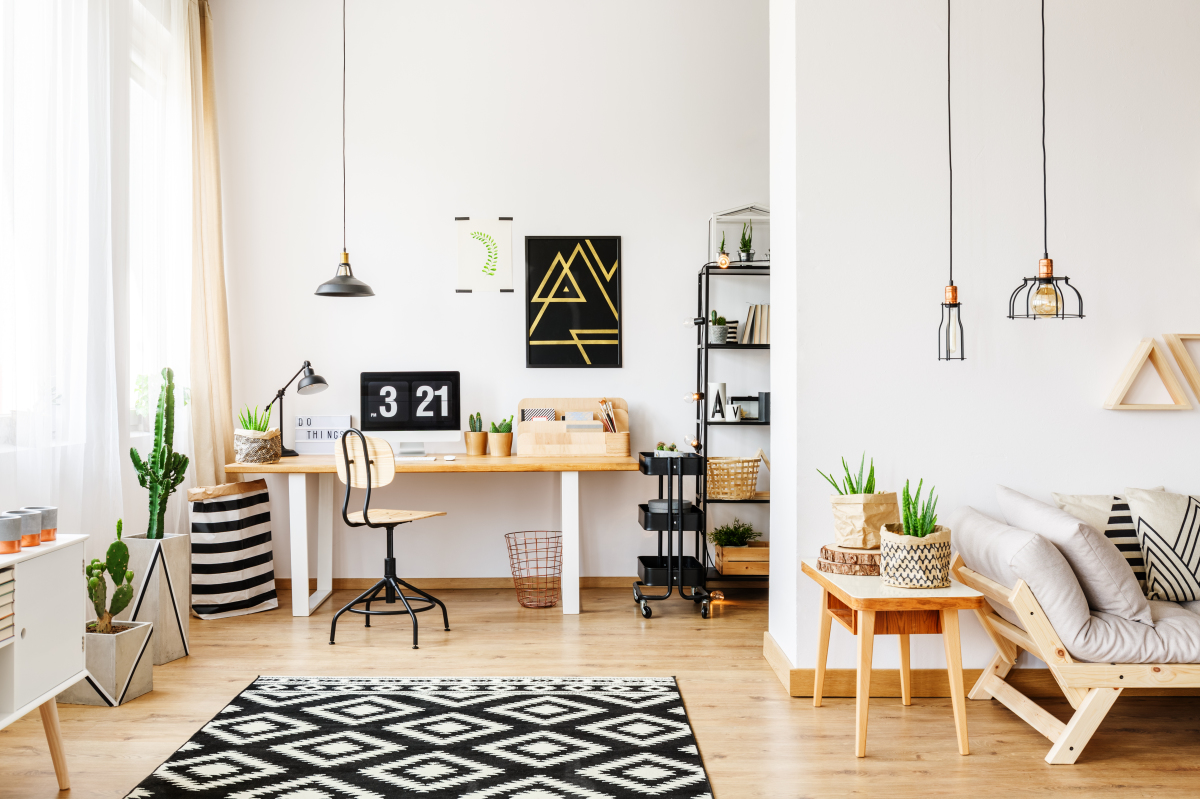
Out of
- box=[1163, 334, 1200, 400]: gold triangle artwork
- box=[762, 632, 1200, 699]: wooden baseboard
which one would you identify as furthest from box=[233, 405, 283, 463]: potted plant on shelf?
box=[1163, 334, 1200, 400]: gold triangle artwork

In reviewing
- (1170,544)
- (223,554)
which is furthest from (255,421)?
(1170,544)

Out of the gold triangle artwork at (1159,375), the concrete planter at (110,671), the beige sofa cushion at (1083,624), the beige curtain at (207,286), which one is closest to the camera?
the beige sofa cushion at (1083,624)

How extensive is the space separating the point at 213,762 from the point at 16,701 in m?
0.57

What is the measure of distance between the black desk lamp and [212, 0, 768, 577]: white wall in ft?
0.34

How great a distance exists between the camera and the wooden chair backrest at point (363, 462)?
3.60m

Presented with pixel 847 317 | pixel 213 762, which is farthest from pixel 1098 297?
pixel 213 762

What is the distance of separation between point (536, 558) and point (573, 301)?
4.91ft

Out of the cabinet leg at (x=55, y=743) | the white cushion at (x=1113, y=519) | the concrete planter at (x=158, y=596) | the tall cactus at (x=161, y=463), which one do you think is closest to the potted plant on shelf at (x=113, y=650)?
the concrete planter at (x=158, y=596)

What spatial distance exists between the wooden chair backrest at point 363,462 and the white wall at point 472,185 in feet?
3.19

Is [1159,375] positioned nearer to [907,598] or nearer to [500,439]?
[907,598]

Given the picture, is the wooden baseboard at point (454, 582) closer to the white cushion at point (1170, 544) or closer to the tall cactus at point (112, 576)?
the tall cactus at point (112, 576)

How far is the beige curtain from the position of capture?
4148 millimetres

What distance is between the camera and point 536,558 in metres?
4.54

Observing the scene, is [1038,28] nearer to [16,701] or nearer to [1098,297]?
[1098,297]
